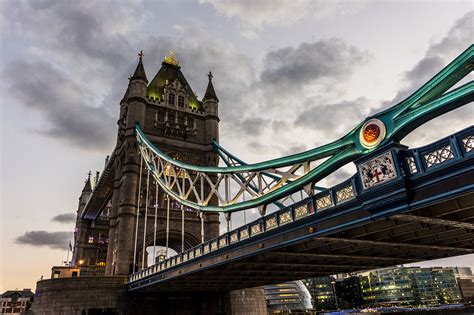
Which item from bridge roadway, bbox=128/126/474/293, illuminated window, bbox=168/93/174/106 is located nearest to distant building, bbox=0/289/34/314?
illuminated window, bbox=168/93/174/106

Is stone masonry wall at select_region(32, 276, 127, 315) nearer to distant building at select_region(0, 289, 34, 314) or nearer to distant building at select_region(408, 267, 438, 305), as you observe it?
distant building at select_region(0, 289, 34, 314)

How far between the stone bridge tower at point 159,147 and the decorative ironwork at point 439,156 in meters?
35.0

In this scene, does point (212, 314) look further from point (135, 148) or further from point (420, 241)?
point (420, 241)

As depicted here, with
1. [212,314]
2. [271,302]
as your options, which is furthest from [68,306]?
[271,302]

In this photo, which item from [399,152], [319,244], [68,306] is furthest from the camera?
[68,306]

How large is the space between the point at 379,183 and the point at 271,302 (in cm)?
9248

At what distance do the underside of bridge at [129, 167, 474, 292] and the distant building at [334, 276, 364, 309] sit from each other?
Result: 5606 inches

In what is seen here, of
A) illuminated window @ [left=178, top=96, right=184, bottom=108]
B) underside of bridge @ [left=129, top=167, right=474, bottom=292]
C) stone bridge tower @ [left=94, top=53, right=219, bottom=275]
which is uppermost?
illuminated window @ [left=178, top=96, right=184, bottom=108]

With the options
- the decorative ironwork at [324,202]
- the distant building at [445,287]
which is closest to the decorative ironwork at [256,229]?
the decorative ironwork at [324,202]

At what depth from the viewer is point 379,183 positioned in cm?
1068

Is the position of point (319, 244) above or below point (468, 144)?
below

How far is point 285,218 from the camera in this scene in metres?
15.2

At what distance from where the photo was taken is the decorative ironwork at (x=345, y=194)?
39.2ft

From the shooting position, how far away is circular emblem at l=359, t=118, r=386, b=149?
12.2 m
